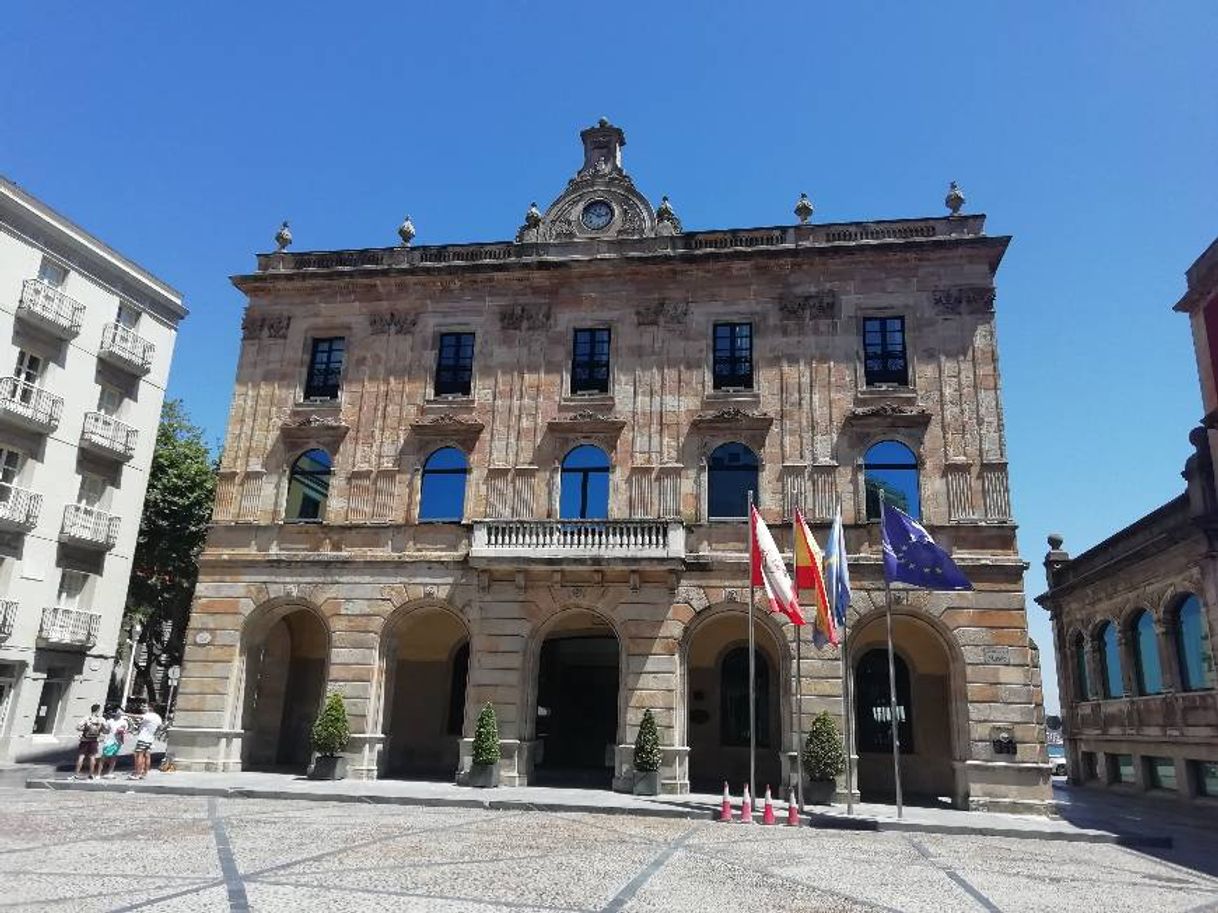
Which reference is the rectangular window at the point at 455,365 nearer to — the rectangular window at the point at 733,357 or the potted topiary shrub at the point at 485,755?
the rectangular window at the point at 733,357

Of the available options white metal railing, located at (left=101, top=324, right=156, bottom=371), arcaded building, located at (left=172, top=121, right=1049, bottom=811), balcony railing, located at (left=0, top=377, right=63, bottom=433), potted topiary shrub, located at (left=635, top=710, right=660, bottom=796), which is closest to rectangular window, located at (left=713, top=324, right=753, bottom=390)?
arcaded building, located at (left=172, top=121, right=1049, bottom=811)

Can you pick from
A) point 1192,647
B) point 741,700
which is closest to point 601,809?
point 741,700

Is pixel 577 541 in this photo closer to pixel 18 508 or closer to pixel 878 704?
pixel 878 704

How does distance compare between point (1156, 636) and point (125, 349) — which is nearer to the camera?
point (1156, 636)

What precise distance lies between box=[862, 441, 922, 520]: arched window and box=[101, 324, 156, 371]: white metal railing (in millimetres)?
26619

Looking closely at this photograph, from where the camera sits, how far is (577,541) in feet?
78.5

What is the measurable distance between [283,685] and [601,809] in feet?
44.3

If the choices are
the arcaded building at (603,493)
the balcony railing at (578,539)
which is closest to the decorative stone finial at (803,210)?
the arcaded building at (603,493)

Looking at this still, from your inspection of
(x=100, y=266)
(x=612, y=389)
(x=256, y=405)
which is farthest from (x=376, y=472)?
(x=100, y=266)

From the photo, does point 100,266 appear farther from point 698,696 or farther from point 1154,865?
point 1154,865

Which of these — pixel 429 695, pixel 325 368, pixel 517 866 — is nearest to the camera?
pixel 517 866

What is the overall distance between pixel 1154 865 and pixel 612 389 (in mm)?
17311

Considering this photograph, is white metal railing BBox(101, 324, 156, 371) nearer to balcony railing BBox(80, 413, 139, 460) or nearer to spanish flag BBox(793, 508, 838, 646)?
balcony railing BBox(80, 413, 139, 460)

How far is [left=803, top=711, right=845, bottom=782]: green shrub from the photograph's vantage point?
21.2m
